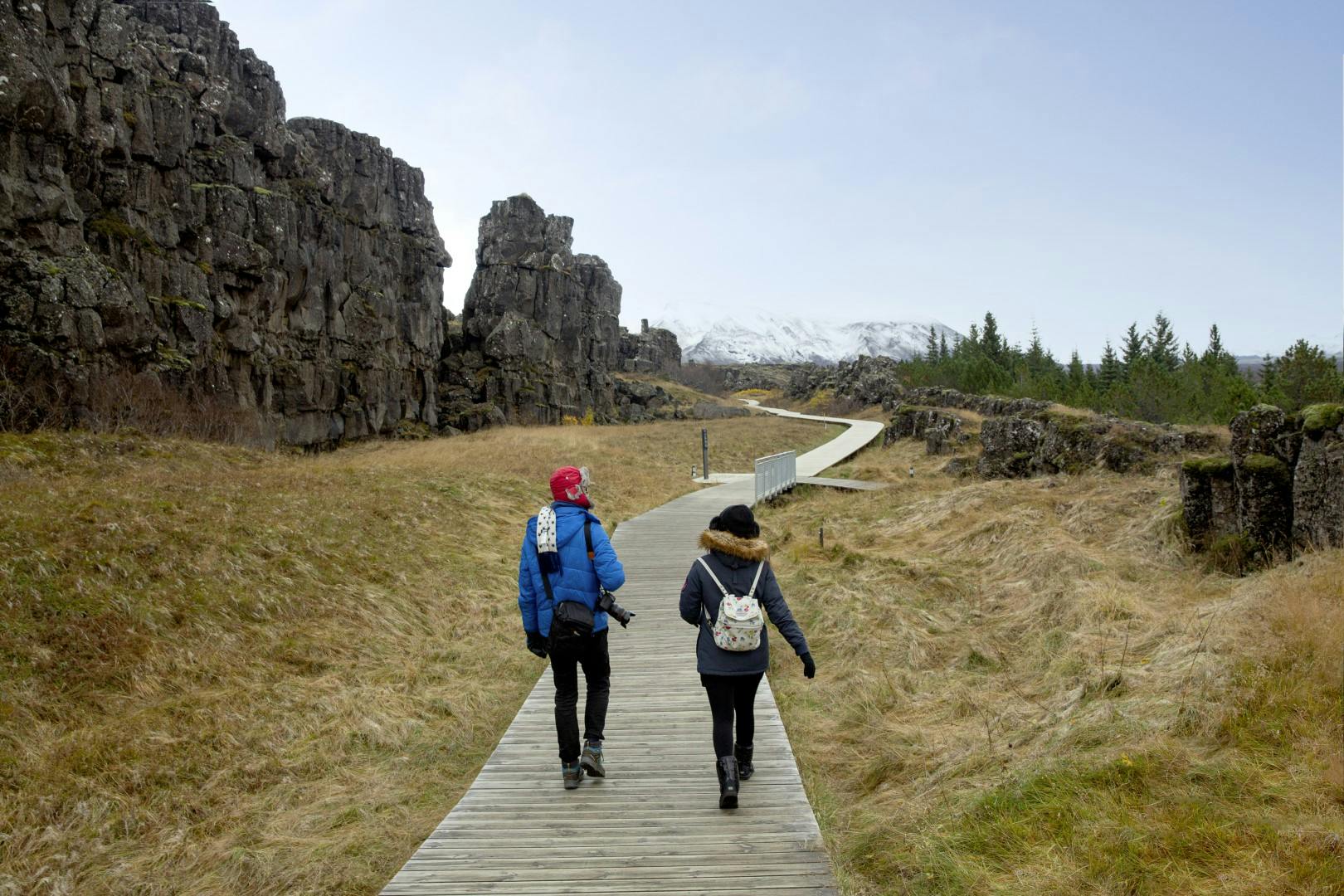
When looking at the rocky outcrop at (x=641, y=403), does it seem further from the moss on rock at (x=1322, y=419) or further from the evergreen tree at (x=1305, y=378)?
the moss on rock at (x=1322, y=419)

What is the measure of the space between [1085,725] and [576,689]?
383 cm

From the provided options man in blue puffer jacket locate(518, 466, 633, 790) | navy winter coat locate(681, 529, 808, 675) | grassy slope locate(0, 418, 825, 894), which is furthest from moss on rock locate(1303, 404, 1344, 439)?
grassy slope locate(0, 418, 825, 894)

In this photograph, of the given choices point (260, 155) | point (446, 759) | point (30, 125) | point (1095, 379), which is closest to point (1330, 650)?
point (446, 759)

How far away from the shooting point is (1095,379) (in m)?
72.2

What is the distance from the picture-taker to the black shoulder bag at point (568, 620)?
6009mm

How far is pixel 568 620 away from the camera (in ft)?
19.7

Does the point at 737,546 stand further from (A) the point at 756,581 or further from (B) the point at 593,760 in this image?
(B) the point at 593,760

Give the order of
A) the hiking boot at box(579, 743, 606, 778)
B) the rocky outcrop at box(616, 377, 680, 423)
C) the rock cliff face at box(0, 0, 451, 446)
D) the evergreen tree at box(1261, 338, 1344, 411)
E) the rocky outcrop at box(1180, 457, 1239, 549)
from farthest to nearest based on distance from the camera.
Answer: the rocky outcrop at box(616, 377, 680, 423) → the evergreen tree at box(1261, 338, 1344, 411) → the rock cliff face at box(0, 0, 451, 446) → the rocky outcrop at box(1180, 457, 1239, 549) → the hiking boot at box(579, 743, 606, 778)

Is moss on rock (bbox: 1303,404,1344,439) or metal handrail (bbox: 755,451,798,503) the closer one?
moss on rock (bbox: 1303,404,1344,439)

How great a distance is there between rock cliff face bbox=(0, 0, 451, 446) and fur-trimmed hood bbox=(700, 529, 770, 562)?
74.6ft

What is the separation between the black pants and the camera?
6.11 metres

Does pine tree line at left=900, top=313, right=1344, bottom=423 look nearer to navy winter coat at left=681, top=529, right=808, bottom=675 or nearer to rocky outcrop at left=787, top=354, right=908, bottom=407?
rocky outcrop at left=787, top=354, right=908, bottom=407

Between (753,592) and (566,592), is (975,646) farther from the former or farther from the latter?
(566,592)

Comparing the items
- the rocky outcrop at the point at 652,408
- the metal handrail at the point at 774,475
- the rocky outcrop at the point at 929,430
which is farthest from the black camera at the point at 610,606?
the rocky outcrop at the point at 652,408
